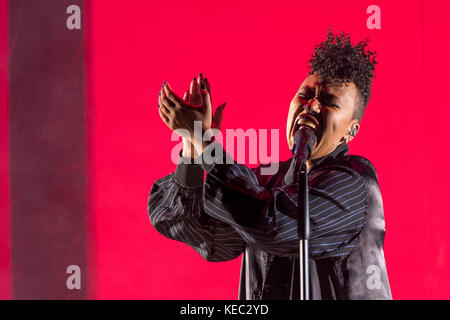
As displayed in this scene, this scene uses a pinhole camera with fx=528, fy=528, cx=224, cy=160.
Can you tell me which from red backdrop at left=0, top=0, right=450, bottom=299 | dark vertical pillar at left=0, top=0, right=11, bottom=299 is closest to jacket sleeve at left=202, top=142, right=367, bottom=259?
red backdrop at left=0, top=0, right=450, bottom=299

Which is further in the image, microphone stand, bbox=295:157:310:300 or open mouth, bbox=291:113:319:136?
open mouth, bbox=291:113:319:136

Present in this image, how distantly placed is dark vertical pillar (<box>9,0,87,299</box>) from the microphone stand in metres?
1.18

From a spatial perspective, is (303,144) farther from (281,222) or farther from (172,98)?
(172,98)

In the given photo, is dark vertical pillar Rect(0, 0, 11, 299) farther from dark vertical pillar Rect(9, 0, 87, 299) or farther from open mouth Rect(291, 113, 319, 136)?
open mouth Rect(291, 113, 319, 136)

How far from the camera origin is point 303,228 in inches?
43.4

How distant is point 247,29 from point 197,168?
838 mm

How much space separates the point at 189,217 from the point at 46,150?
34.7 inches

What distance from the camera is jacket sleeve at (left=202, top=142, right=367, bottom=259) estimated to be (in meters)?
1.20

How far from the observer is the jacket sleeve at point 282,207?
120 cm

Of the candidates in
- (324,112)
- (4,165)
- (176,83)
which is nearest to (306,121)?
(324,112)

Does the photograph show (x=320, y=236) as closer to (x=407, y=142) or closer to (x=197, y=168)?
(x=197, y=168)

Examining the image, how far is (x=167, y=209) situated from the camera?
1.50 meters
